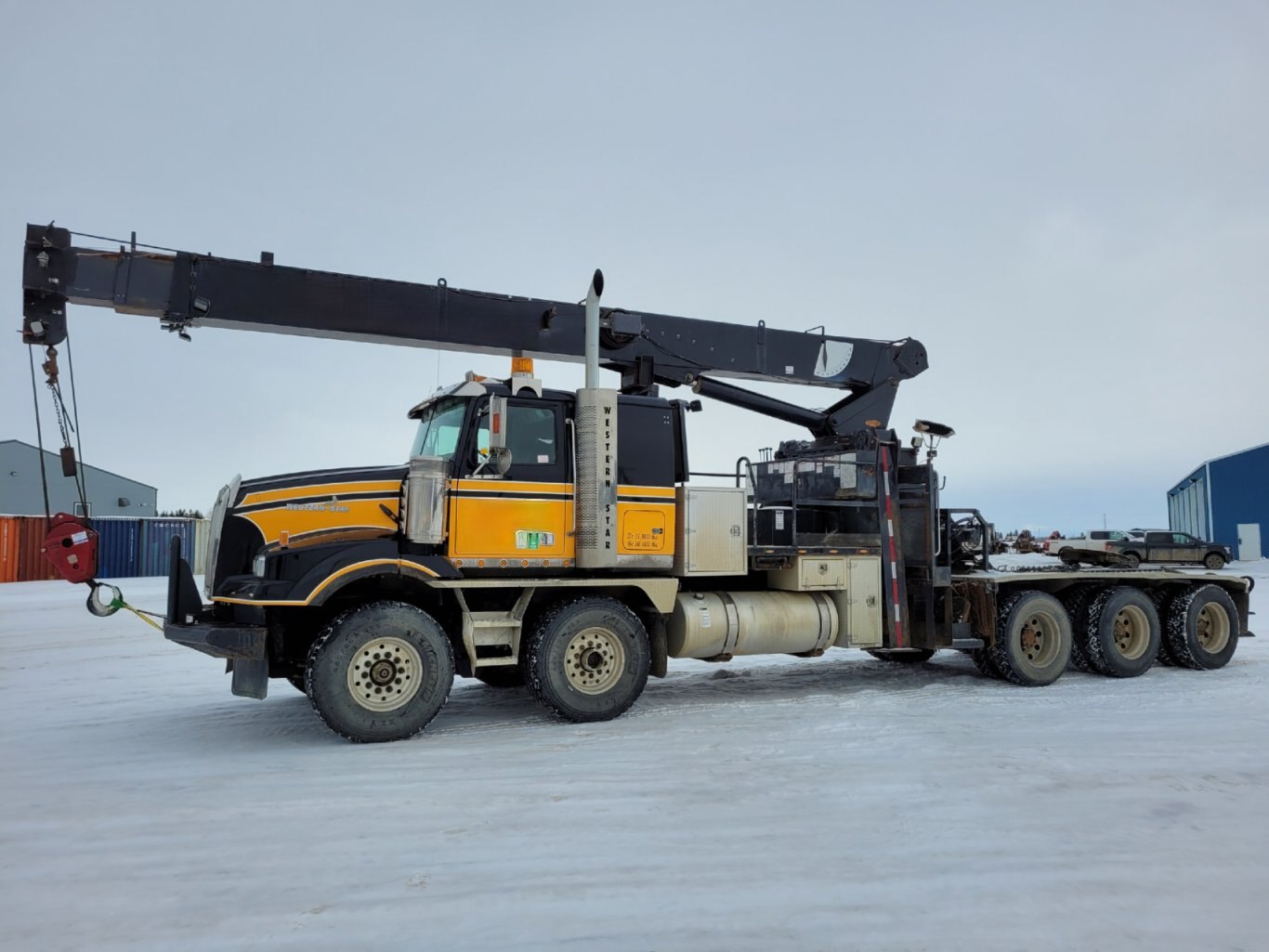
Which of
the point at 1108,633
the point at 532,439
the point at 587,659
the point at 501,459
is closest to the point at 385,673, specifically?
the point at 587,659

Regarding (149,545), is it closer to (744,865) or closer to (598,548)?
(598,548)

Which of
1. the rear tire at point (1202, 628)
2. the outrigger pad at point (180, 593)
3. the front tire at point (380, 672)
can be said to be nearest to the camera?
the front tire at point (380, 672)

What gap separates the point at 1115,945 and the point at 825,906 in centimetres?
115

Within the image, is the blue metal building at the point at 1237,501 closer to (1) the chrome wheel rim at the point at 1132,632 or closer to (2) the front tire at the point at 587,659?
(1) the chrome wheel rim at the point at 1132,632

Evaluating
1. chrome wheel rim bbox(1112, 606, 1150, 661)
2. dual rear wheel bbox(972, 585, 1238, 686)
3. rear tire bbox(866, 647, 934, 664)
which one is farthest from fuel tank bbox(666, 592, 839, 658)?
chrome wheel rim bbox(1112, 606, 1150, 661)

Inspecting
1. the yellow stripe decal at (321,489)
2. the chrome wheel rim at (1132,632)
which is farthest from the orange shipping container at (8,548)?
the chrome wheel rim at (1132,632)

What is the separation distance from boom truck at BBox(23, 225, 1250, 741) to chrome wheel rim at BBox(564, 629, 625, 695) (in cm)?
2

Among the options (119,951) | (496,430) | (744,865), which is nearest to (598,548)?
(496,430)

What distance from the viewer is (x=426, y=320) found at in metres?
8.86

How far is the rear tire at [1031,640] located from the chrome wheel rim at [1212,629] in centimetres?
241

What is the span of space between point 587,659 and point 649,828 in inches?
124

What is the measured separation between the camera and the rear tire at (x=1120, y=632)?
35.5 ft

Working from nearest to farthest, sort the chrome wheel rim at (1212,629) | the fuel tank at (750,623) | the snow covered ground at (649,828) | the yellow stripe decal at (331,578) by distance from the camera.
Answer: the snow covered ground at (649,828)
the yellow stripe decal at (331,578)
the fuel tank at (750,623)
the chrome wheel rim at (1212,629)

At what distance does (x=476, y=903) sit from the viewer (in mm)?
4023
